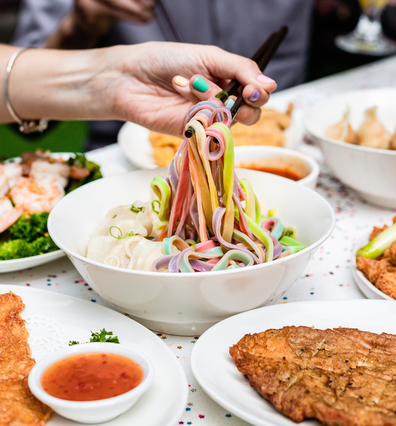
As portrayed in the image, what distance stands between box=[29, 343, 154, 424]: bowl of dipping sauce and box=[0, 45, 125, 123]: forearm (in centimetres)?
127

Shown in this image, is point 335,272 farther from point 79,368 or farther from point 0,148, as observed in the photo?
point 0,148

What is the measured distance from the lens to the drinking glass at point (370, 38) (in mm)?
4859

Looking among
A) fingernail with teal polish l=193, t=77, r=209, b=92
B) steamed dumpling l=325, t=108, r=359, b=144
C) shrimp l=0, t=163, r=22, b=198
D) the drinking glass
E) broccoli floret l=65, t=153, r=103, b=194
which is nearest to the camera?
fingernail with teal polish l=193, t=77, r=209, b=92

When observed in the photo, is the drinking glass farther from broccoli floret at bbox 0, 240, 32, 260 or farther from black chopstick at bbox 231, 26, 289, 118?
broccoli floret at bbox 0, 240, 32, 260

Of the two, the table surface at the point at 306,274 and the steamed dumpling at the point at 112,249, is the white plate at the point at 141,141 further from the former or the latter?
the steamed dumpling at the point at 112,249

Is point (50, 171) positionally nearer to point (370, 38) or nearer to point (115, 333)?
point (115, 333)

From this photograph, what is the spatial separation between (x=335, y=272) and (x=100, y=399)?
41.6 inches

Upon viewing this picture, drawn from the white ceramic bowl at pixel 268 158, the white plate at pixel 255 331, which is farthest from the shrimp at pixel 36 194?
the white plate at pixel 255 331

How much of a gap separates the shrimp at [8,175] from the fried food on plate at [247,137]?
0.72m

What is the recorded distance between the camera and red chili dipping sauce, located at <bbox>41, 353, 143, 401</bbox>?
40.4 inches

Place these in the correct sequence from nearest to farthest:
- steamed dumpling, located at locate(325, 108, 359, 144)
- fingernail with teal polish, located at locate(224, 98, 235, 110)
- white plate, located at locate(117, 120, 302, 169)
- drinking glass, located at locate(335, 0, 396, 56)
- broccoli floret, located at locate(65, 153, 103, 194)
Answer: fingernail with teal polish, located at locate(224, 98, 235, 110) < broccoli floret, located at locate(65, 153, 103, 194) < steamed dumpling, located at locate(325, 108, 359, 144) < white plate, located at locate(117, 120, 302, 169) < drinking glass, located at locate(335, 0, 396, 56)

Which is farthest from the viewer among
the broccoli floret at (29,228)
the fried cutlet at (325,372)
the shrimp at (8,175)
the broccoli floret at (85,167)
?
the broccoli floret at (85,167)

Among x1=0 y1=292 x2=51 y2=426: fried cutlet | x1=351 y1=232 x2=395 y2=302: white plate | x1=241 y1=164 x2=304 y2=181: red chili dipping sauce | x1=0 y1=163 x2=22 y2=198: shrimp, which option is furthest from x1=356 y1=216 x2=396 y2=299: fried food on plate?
x1=0 y1=163 x2=22 y2=198: shrimp

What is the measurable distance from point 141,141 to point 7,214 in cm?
117
